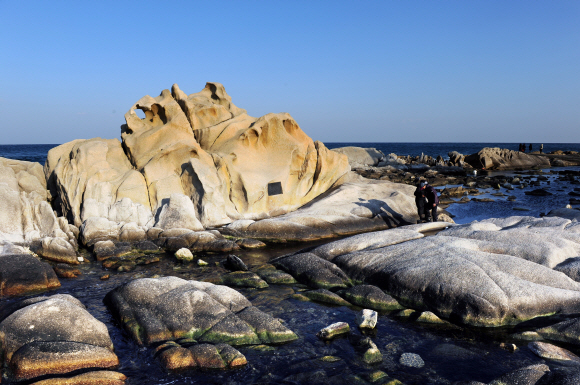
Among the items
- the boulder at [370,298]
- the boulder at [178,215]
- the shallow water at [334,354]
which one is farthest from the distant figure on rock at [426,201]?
the shallow water at [334,354]

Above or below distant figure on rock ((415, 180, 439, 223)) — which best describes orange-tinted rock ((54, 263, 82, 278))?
below

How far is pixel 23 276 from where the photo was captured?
539 inches

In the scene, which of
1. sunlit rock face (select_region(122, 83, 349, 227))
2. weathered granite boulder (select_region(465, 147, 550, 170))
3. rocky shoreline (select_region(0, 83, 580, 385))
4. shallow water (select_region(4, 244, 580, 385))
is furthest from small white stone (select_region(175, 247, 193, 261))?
weathered granite boulder (select_region(465, 147, 550, 170))

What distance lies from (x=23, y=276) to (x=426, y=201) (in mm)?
19676

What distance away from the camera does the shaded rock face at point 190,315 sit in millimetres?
10102

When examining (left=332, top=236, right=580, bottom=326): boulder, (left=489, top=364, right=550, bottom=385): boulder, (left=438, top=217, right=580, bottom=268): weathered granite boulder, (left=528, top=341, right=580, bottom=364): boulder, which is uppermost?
(left=438, top=217, right=580, bottom=268): weathered granite boulder

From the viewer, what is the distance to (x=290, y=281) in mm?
14883

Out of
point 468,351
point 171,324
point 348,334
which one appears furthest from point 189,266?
point 468,351

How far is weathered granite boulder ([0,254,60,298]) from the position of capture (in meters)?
13.3

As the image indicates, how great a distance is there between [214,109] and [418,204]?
13.9m

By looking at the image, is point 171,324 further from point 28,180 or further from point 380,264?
point 28,180

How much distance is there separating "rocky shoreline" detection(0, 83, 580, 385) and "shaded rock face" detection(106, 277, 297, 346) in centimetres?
4

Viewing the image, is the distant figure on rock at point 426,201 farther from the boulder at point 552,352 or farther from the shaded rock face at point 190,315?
the shaded rock face at point 190,315

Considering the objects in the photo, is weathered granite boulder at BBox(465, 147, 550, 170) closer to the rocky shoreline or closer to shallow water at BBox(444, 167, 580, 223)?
shallow water at BBox(444, 167, 580, 223)
